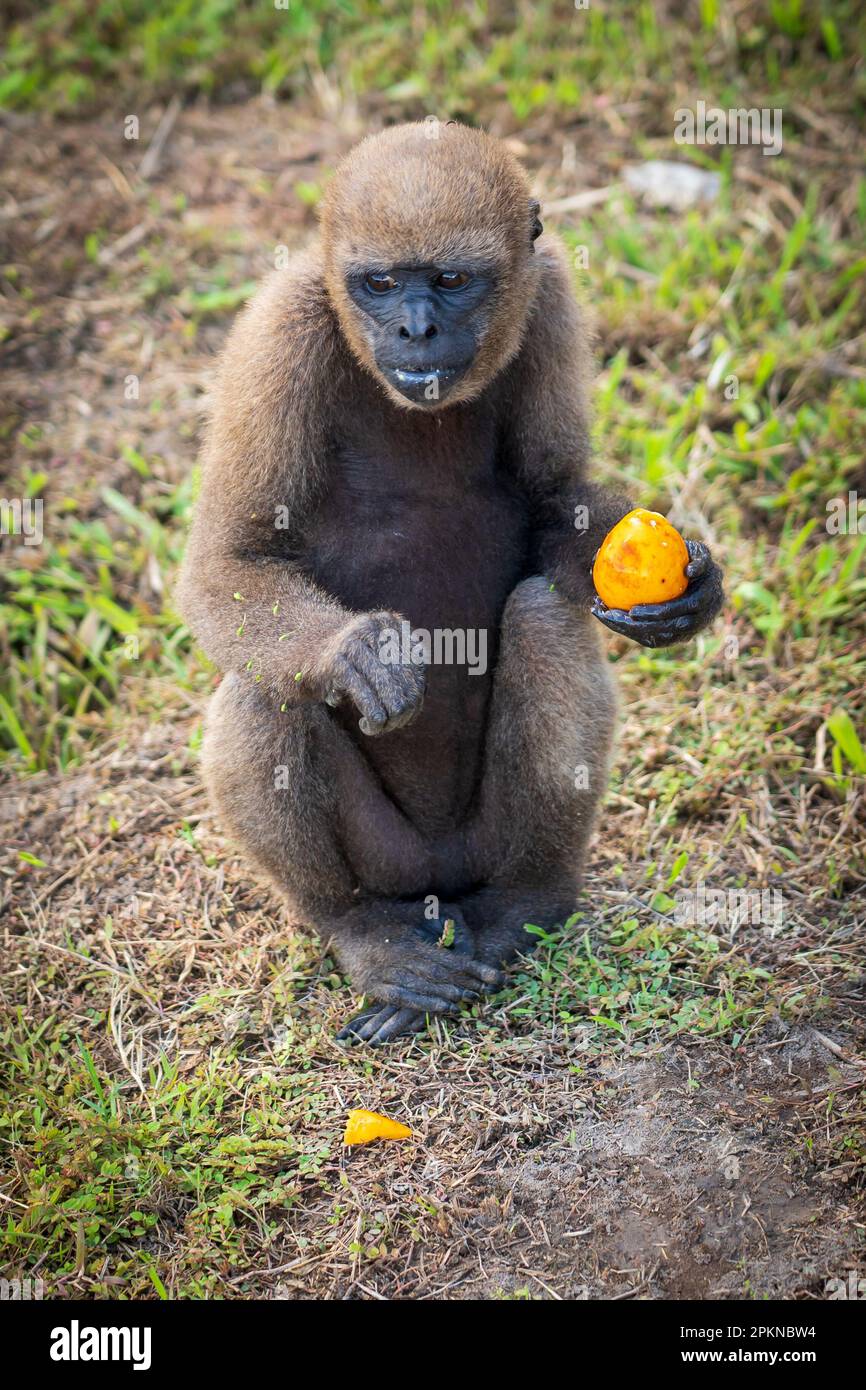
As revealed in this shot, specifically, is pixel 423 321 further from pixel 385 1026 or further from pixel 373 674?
pixel 385 1026

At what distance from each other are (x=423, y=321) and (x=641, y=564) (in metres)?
1.07

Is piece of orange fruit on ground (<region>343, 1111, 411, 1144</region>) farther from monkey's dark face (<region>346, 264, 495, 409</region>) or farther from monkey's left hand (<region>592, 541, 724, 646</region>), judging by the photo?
monkey's dark face (<region>346, 264, 495, 409</region>)

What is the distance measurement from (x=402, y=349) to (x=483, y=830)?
1.82m

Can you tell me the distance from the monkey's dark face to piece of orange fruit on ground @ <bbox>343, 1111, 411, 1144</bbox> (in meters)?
2.36

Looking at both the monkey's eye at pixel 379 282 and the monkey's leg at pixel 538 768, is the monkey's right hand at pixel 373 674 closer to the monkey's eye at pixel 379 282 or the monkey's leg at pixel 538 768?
the monkey's leg at pixel 538 768

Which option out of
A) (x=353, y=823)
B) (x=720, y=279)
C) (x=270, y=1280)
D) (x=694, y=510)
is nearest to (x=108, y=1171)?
(x=270, y=1280)

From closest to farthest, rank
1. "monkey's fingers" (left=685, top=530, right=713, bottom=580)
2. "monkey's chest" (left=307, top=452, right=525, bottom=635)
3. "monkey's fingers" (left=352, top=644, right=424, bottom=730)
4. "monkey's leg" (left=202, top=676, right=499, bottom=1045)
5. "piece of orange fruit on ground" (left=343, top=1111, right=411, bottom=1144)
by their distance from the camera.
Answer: "monkey's fingers" (left=352, top=644, right=424, bottom=730)
"piece of orange fruit on ground" (left=343, top=1111, right=411, bottom=1144)
"monkey's fingers" (left=685, top=530, right=713, bottom=580)
"monkey's leg" (left=202, top=676, right=499, bottom=1045)
"monkey's chest" (left=307, top=452, right=525, bottom=635)

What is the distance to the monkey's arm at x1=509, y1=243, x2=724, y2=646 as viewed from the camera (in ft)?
17.1

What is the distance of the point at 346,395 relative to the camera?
5.11m

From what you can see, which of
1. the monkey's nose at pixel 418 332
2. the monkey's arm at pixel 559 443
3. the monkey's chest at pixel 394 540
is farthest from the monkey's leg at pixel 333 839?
the monkey's nose at pixel 418 332

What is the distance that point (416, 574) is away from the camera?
516 centimetres

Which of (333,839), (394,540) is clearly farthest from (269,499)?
(333,839)

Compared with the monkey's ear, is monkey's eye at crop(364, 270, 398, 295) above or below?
below

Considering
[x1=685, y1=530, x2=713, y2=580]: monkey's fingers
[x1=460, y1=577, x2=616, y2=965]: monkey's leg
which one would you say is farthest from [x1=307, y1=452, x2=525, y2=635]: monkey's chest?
[x1=685, y1=530, x2=713, y2=580]: monkey's fingers
